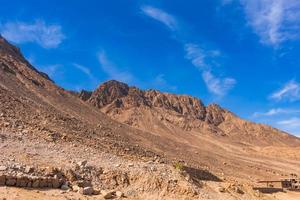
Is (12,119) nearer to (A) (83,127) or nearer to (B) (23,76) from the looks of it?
(A) (83,127)

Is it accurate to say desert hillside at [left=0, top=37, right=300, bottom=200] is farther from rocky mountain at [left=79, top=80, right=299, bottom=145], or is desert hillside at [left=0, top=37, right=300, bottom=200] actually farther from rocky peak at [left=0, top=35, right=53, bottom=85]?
rocky mountain at [left=79, top=80, right=299, bottom=145]

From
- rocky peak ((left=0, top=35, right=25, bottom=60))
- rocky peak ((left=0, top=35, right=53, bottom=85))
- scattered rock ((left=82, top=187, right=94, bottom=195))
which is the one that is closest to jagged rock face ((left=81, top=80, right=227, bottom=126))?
rocky peak ((left=0, top=35, right=25, bottom=60))

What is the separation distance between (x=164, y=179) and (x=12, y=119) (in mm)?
13241

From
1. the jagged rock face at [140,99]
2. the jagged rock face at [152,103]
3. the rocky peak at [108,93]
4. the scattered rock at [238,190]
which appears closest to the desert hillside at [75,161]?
the scattered rock at [238,190]

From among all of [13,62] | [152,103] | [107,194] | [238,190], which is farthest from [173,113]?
[107,194]

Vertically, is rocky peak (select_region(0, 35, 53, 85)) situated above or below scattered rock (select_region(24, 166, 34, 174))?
above

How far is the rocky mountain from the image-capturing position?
4476 inches

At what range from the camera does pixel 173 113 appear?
12588cm

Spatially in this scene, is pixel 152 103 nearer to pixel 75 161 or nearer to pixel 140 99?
pixel 140 99

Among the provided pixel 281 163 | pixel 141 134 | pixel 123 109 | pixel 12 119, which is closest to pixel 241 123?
pixel 123 109

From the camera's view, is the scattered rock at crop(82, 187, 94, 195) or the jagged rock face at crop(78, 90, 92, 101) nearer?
the scattered rock at crop(82, 187, 94, 195)

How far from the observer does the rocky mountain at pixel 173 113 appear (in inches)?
4476

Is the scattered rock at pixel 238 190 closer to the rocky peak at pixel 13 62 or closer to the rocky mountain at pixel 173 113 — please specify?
A: the rocky peak at pixel 13 62

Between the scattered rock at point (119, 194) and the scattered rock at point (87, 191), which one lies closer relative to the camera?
the scattered rock at point (87, 191)
